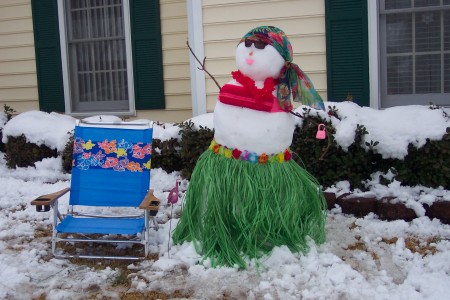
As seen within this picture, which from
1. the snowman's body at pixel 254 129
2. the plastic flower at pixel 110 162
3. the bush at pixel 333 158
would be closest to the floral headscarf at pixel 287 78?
the snowman's body at pixel 254 129

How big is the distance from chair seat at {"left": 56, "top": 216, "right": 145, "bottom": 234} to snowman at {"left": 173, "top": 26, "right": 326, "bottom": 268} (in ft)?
1.52

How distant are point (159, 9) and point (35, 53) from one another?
1.98 metres

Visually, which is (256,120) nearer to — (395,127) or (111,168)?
(111,168)

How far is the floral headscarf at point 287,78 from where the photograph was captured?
3.37m

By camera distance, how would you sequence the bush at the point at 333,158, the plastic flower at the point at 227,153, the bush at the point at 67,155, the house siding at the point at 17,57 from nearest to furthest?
the plastic flower at the point at 227,153 < the bush at the point at 333,158 < the bush at the point at 67,155 < the house siding at the point at 17,57

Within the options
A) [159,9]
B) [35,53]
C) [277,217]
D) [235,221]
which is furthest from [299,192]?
[35,53]

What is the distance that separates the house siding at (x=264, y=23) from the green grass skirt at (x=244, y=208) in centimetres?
230

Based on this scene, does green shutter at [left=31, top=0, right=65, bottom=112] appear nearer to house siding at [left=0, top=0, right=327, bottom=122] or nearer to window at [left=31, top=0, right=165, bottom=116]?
window at [left=31, top=0, right=165, bottom=116]

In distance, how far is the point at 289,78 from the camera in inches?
138

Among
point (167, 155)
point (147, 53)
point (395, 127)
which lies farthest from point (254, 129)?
point (147, 53)

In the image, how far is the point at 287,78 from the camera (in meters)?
3.50

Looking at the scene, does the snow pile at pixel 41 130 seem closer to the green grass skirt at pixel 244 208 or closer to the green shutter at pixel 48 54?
the green shutter at pixel 48 54

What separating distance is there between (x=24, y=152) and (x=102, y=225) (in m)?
2.94

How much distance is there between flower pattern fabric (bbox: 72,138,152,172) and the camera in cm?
391
